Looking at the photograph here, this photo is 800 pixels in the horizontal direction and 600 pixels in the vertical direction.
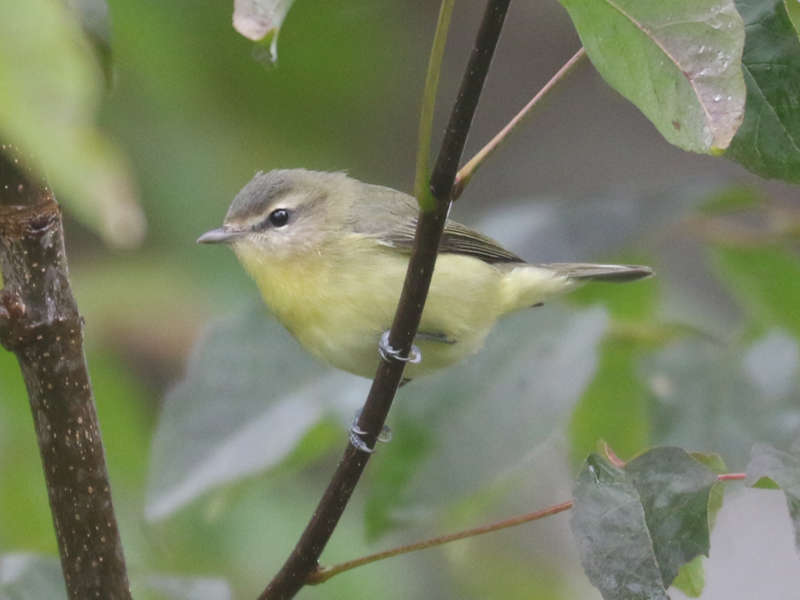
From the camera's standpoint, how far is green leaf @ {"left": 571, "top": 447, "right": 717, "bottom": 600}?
1.40m

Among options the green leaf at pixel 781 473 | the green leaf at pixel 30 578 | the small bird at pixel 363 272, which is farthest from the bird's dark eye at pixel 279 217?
the green leaf at pixel 781 473

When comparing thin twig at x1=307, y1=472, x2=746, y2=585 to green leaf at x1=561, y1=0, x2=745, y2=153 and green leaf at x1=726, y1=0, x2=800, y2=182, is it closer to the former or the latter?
green leaf at x1=726, y1=0, x2=800, y2=182

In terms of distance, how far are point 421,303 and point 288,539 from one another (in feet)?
7.70

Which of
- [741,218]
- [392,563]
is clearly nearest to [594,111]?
[741,218]

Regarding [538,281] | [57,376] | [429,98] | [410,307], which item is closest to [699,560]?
[410,307]

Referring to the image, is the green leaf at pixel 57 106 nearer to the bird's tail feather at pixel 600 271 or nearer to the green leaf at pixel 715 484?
the green leaf at pixel 715 484

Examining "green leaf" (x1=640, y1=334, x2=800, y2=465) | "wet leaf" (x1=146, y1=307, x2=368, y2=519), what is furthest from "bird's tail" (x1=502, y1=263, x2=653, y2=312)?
"wet leaf" (x1=146, y1=307, x2=368, y2=519)

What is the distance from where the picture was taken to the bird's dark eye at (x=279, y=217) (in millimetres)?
3053

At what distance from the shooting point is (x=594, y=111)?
18.5 ft

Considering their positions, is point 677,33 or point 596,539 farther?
point 596,539

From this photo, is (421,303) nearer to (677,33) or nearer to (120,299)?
(677,33)

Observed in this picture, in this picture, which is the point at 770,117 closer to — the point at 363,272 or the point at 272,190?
the point at 363,272

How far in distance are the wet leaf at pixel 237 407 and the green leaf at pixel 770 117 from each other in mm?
1216

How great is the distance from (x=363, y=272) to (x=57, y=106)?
205 cm
